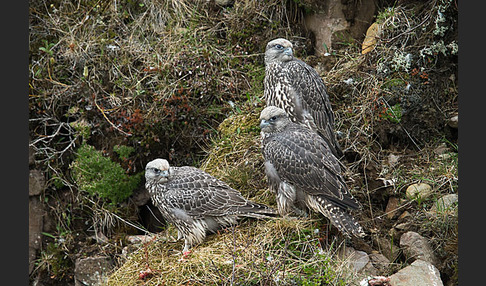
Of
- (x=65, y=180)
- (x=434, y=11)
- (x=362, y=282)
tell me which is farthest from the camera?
(x=65, y=180)

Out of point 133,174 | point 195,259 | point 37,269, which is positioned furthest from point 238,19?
point 37,269

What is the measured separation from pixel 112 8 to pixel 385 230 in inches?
169

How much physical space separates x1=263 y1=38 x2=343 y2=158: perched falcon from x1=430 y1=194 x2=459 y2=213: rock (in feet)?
3.57

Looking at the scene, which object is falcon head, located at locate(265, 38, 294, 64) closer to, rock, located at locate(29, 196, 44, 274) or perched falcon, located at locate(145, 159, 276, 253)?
perched falcon, located at locate(145, 159, 276, 253)

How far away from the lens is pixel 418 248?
17.6 ft

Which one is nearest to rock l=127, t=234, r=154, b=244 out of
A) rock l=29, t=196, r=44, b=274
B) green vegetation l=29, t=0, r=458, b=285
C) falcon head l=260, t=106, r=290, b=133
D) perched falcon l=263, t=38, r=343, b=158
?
green vegetation l=29, t=0, r=458, b=285

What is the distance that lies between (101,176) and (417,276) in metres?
3.58

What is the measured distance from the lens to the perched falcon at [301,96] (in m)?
6.15

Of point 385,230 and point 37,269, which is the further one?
point 37,269

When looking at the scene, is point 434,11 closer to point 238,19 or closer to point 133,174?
point 238,19

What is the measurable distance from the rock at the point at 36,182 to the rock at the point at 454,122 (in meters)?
4.67

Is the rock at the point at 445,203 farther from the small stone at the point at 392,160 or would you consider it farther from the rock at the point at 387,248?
the small stone at the point at 392,160

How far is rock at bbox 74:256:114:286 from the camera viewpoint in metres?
6.49

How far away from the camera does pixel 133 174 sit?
272 inches
